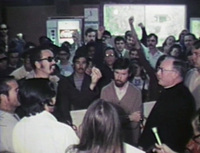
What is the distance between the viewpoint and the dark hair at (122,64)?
145cm

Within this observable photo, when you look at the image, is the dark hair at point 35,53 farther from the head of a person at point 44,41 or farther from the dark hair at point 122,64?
the dark hair at point 122,64

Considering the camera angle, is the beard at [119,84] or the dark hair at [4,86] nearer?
the dark hair at [4,86]

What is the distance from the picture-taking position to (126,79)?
145 cm

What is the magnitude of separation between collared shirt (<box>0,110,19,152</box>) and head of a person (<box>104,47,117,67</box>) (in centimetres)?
55

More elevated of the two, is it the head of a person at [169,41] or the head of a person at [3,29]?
the head of a person at [3,29]

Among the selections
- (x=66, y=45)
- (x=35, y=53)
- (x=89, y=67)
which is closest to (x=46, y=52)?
(x=35, y=53)

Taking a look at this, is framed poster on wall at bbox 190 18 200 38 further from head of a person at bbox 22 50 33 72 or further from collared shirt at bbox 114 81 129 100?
head of a person at bbox 22 50 33 72

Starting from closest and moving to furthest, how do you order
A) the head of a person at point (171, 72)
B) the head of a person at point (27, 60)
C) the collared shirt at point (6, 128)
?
the collared shirt at point (6, 128) → the head of a person at point (171, 72) → the head of a person at point (27, 60)

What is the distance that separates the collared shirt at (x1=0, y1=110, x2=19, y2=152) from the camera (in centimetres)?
107

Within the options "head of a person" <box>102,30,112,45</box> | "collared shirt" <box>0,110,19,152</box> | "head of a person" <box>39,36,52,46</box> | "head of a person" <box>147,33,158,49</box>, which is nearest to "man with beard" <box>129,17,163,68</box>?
"head of a person" <box>147,33,158,49</box>

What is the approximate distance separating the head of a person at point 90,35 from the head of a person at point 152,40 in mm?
238

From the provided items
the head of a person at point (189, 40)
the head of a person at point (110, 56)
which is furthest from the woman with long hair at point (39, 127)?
the head of a person at point (189, 40)

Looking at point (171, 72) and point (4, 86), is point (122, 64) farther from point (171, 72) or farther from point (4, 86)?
point (4, 86)

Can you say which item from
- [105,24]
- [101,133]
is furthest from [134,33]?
[101,133]
